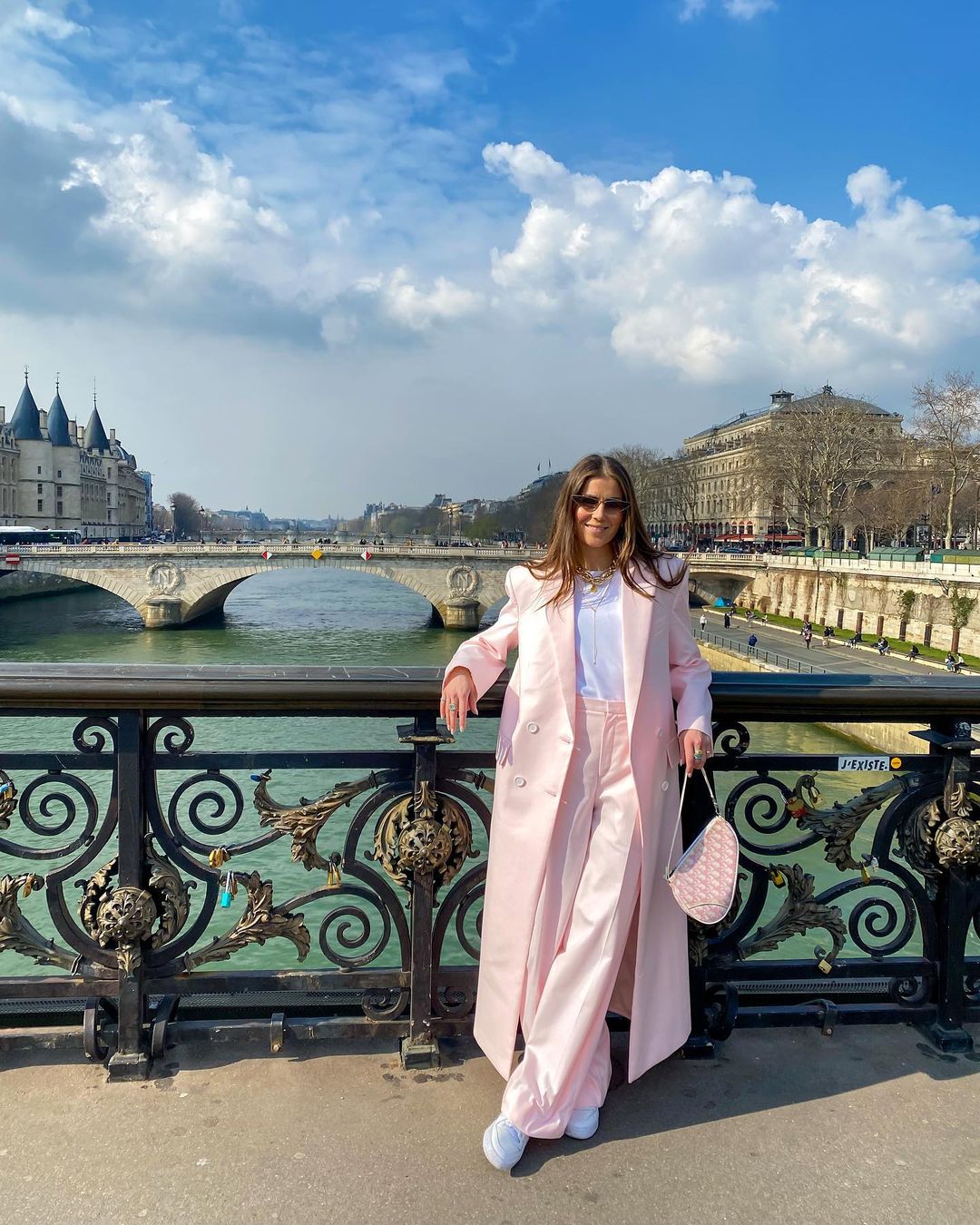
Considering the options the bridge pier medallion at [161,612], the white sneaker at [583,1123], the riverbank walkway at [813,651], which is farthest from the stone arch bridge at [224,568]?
the white sneaker at [583,1123]

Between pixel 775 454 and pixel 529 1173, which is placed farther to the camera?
pixel 775 454

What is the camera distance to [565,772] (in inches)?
81.6

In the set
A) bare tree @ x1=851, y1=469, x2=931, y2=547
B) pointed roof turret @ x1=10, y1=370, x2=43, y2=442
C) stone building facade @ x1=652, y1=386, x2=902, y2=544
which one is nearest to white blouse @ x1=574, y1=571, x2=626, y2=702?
bare tree @ x1=851, y1=469, x2=931, y2=547

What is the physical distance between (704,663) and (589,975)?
749mm

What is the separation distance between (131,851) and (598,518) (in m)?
1.39

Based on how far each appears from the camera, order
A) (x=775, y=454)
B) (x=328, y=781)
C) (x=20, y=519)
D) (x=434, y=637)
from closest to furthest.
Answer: (x=328, y=781) → (x=434, y=637) → (x=775, y=454) → (x=20, y=519)

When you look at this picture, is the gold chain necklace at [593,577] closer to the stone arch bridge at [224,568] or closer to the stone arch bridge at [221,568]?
the stone arch bridge at [221,568]

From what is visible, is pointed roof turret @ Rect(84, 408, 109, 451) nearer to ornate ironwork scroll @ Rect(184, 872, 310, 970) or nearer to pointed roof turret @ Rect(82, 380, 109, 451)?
pointed roof turret @ Rect(82, 380, 109, 451)

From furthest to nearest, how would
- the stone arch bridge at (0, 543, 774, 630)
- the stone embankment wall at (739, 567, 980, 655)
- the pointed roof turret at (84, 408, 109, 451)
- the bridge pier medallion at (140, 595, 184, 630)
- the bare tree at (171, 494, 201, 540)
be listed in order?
the bare tree at (171, 494, 201, 540), the pointed roof turret at (84, 408, 109, 451), the stone arch bridge at (0, 543, 774, 630), the bridge pier medallion at (140, 595, 184, 630), the stone embankment wall at (739, 567, 980, 655)

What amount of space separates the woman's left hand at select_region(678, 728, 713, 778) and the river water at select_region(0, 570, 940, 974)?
3.63 meters

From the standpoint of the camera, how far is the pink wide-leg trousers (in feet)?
6.68

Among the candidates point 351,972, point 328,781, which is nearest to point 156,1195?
point 351,972

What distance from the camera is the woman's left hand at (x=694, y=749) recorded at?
2064 mm

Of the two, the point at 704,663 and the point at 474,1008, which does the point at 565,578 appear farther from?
the point at 474,1008
